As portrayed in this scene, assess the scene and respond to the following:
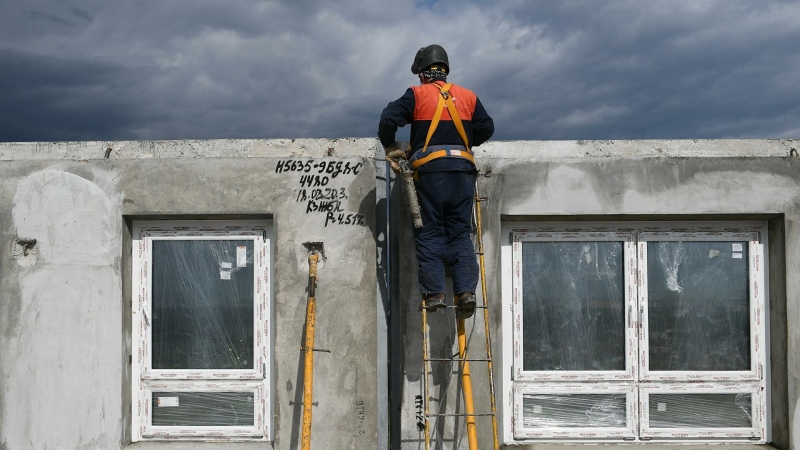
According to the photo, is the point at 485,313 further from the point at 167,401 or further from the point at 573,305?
the point at 167,401

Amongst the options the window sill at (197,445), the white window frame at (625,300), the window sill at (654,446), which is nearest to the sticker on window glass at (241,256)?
the window sill at (197,445)

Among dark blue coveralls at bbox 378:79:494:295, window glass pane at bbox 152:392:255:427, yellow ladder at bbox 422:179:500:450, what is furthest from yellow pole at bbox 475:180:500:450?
window glass pane at bbox 152:392:255:427

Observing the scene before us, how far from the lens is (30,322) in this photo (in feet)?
18.3

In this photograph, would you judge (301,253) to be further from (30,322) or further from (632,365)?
(632,365)

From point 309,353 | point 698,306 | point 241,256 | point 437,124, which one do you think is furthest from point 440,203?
point 698,306

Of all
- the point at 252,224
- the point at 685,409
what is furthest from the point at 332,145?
the point at 685,409

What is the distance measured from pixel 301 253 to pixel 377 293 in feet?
2.18

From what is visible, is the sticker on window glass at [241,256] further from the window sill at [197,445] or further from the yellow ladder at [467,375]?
the yellow ladder at [467,375]

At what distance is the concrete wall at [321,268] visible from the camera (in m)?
5.40

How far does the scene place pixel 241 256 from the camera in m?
5.73

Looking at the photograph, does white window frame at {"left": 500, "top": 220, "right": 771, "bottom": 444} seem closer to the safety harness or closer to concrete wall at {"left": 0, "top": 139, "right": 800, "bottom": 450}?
concrete wall at {"left": 0, "top": 139, "right": 800, "bottom": 450}

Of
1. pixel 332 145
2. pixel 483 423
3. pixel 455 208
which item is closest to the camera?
pixel 455 208

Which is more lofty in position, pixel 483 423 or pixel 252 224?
pixel 252 224

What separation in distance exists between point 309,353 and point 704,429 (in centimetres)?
331
